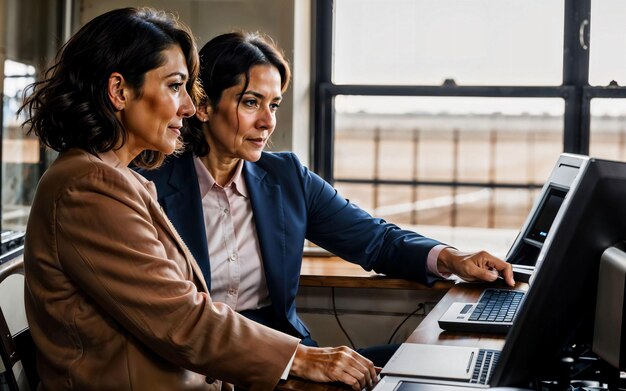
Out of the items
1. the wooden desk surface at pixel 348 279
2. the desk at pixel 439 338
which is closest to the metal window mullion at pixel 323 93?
the wooden desk surface at pixel 348 279

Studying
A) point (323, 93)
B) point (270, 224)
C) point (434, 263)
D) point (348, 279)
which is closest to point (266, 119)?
point (270, 224)

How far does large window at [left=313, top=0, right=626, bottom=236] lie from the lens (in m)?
3.25

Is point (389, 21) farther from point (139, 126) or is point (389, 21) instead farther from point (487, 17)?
point (139, 126)

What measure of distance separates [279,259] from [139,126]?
835 mm

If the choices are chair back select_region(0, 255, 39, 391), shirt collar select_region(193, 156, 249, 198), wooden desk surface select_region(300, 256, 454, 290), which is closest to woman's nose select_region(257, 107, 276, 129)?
shirt collar select_region(193, 156, 249, 198)

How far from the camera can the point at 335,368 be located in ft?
5.00

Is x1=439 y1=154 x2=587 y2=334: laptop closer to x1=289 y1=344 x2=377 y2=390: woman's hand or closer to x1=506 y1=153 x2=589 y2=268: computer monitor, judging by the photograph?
x1=506 y1=153 x2=589 y2=268: computer monitor

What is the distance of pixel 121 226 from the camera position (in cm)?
145

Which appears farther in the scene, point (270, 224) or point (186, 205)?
point (270, 224)

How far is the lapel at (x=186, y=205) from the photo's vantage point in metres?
2.25

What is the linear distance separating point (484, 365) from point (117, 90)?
33.4 inches

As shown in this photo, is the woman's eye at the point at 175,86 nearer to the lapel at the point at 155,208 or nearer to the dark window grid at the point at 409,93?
the lapel at the point at 155,208

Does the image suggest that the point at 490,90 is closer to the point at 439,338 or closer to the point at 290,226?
the point at 290,226

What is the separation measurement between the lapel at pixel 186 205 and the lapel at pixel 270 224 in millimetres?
175
